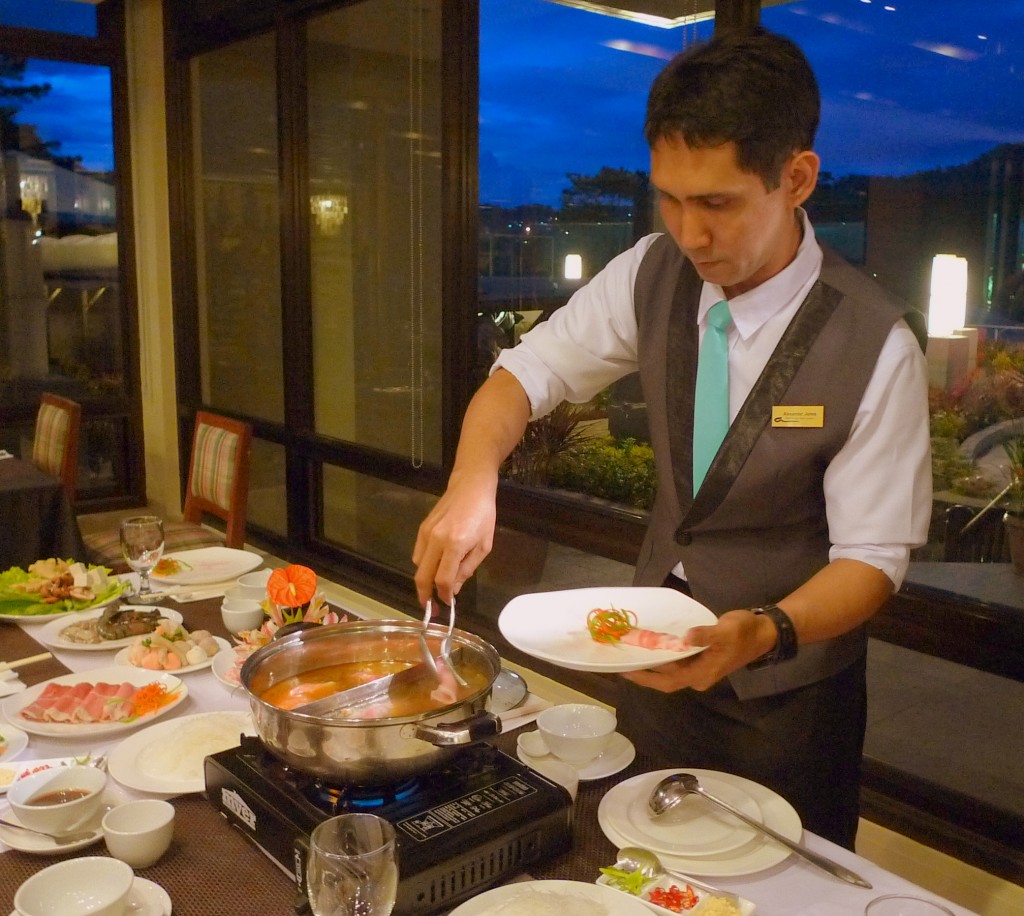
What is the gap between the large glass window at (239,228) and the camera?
16.7 feet

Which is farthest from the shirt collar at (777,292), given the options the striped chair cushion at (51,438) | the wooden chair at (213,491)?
the striped chair cushion at (51,438)

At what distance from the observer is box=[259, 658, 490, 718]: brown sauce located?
1198 millimetres

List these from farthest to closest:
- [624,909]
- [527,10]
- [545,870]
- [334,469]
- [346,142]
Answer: [334,469], [346,142], [527,10], [545,870], [624,909]

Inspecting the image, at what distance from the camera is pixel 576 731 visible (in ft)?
4.53

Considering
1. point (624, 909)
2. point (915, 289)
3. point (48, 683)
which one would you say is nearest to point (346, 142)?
point (915, 289)

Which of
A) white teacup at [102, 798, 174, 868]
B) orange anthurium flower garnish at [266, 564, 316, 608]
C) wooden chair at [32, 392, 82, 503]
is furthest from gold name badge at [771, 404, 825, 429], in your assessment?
wooden chair at [32, 392, 82, 503]

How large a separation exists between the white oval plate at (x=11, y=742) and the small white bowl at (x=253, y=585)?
0.58m

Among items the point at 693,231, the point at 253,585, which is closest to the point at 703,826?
the point at 693,231

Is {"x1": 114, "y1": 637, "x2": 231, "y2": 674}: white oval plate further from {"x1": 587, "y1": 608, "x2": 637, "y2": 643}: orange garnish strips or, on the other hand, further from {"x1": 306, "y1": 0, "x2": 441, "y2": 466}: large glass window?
{"x1": 306, "y1": 0, "x2": 441, "y2": 466}: large glass window

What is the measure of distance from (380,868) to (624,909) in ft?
0.87

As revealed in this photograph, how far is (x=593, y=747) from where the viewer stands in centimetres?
134

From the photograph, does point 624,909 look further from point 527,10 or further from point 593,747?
point 527,10

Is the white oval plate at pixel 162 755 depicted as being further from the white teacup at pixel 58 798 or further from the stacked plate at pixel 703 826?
the stacked plate at pixel 703 826

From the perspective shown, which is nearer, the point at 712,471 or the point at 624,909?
the point at 624,909
